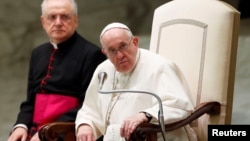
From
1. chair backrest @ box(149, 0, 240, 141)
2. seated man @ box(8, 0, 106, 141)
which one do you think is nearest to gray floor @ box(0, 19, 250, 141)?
chair backrest @ box(149, 0, 240, 141)

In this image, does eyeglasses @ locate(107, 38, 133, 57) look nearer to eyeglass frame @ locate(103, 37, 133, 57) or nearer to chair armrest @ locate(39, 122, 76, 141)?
eyeglass frame @ locate(103, 37, 133, 57)

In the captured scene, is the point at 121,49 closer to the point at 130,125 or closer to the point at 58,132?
the point at 130,125

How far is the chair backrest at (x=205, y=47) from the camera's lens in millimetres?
2156

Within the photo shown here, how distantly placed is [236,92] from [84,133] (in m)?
1.64

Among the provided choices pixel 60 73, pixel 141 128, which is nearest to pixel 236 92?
pixel 60 73

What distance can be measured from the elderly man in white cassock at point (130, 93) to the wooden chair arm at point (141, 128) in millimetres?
27

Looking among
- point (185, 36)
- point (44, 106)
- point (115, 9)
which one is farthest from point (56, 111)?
point (115, 9)

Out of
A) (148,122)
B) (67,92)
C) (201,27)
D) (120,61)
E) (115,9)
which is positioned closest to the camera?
(148,122)

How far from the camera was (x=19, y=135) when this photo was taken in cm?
246

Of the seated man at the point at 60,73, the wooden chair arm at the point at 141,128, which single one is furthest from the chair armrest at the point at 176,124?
the seated man at the point at 60,73

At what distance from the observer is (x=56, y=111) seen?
244 centimetres

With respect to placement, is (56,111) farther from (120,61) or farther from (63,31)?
(120,61)

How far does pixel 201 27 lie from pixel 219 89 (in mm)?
294

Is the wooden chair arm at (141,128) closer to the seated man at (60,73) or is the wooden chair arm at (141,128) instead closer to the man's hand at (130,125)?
the man's hand at (130,125)
